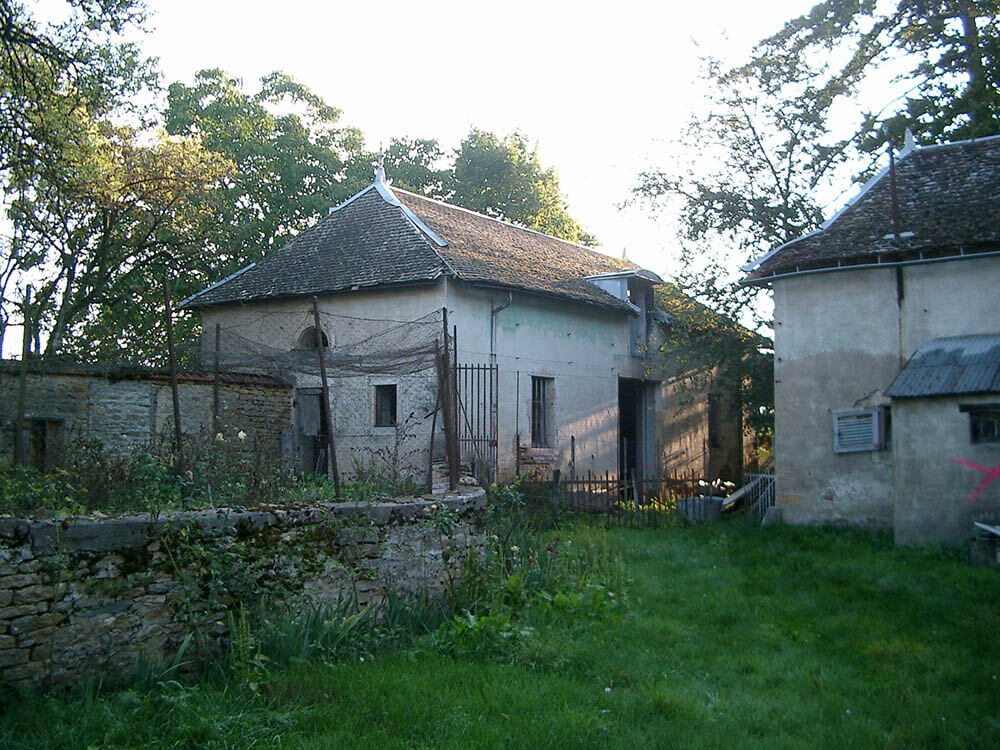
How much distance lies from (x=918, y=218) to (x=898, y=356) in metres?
2.42

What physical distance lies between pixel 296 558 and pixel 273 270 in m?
14.2

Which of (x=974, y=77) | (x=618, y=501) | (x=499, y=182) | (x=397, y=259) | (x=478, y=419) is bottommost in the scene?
(x=618, y=501)

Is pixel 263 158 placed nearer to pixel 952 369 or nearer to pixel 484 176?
pixel 484 176

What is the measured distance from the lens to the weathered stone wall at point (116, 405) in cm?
1410

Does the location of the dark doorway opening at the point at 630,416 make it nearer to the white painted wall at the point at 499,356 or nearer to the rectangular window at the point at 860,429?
the white painted wall at the point at 499,356

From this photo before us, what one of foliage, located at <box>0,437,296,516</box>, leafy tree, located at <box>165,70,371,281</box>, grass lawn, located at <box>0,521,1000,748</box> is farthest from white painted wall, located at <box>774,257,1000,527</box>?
leafy tree, located at <box>165,70,371,281</box>

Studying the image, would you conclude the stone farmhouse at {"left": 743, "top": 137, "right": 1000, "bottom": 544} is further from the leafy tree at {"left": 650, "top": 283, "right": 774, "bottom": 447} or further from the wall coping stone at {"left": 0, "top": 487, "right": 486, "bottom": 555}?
the wall coping stone at {"left": 0, "top": 487, "right": 486, "bottom": 555}

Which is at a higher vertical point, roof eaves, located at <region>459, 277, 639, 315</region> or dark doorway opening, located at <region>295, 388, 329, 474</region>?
roof eaves, located at <region>459, 277, 639, 315</region>

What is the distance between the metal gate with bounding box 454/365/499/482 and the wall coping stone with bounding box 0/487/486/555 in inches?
294

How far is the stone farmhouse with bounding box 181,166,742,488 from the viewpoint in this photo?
17562 millimetres

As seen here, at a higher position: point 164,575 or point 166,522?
point 166,522

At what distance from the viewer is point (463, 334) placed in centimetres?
1783

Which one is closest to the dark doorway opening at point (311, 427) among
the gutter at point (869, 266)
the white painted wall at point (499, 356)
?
the white painted wall at point (499, 356)

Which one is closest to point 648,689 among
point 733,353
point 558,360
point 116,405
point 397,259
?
point 116,405
